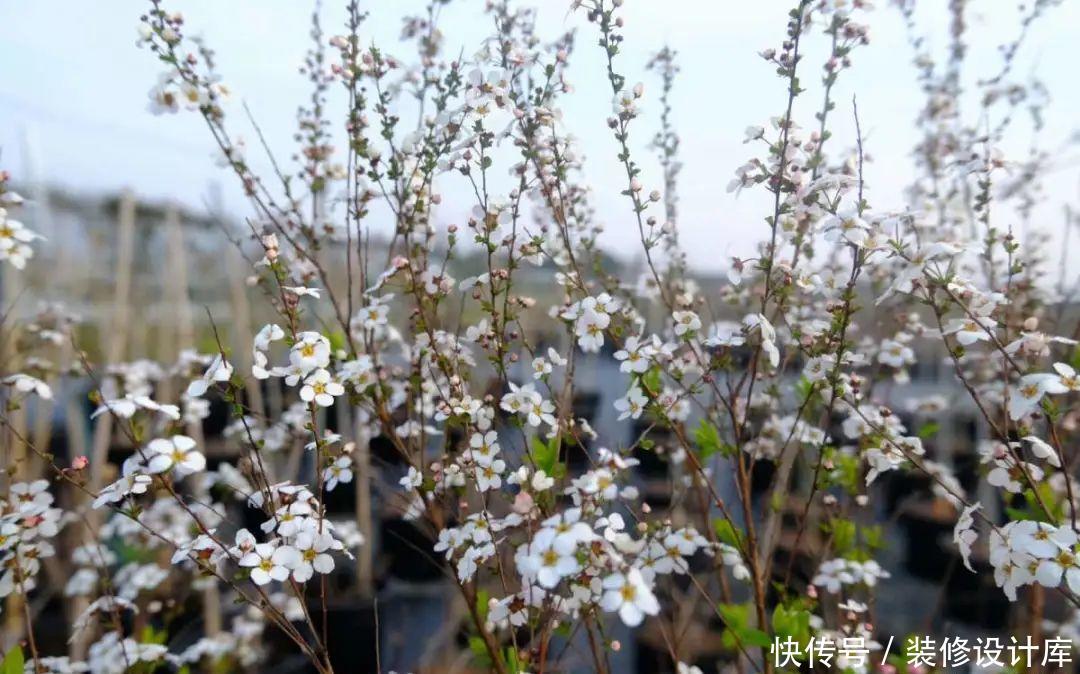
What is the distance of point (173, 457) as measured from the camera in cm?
126

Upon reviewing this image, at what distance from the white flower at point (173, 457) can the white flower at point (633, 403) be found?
779 millimetres

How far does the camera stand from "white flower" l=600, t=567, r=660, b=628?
37.6 inches

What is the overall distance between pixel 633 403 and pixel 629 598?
1.95 feet

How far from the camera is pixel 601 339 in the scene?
150cm

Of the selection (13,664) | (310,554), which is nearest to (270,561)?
(310,554)

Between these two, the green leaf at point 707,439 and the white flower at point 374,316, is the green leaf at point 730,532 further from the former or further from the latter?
the white flower at point 374,316

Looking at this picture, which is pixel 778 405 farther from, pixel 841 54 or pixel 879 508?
pixel 879 508

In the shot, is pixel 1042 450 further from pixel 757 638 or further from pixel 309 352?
pixel 309 352

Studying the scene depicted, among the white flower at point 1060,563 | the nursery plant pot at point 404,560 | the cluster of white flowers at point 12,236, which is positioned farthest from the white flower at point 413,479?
the nursery plant pot at point 404,560

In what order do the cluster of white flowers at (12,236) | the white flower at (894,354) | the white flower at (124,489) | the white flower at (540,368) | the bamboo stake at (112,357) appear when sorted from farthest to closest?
1. the bamboo stake at (112,357)
2. the white flower at (894,354)
3. the cluster of white flowers at (12,236)
4. the white flower at (540,368)
5. the white flower at (124,489)

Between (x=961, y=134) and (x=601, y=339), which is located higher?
(x=961, y=134)

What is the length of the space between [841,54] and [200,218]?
161 inches

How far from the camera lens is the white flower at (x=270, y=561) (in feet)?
3.98

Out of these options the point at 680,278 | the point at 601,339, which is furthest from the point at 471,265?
the point at 601,339
